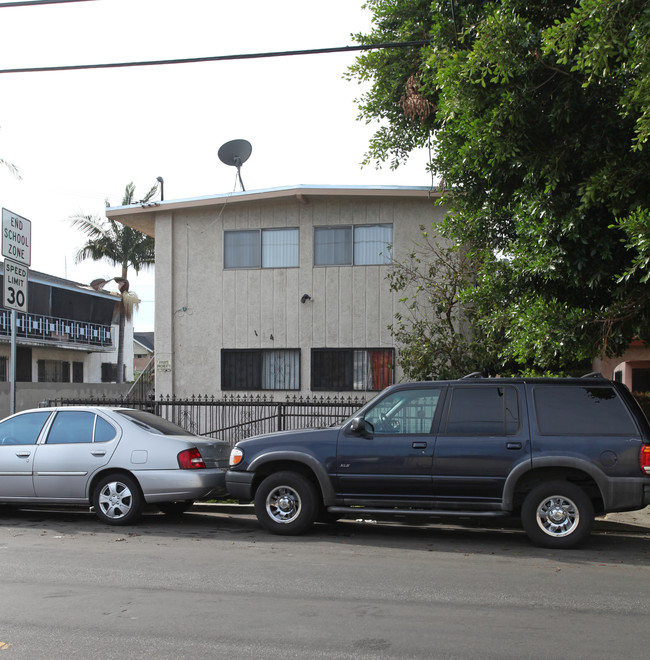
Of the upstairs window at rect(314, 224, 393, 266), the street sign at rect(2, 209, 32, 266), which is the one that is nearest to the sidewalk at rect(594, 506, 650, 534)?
the upstairs window at rect(314, 224, 393, 266)

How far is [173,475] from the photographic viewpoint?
959 cm

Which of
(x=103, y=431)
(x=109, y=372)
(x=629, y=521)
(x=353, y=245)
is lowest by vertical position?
(x=629, y=521)

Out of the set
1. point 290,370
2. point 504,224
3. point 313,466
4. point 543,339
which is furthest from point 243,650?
point 290,370

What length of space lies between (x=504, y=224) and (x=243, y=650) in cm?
802

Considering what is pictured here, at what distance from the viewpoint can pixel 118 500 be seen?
9727 mm

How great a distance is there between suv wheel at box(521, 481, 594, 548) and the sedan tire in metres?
4.66

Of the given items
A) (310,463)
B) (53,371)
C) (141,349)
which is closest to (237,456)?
(310,463)

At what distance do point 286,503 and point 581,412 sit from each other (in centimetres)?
348

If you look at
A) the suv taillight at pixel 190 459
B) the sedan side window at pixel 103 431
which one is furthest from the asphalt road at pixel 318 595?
the sedan side window at pixel 103 431

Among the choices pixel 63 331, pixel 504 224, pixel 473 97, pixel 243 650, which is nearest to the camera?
pixel 243 650

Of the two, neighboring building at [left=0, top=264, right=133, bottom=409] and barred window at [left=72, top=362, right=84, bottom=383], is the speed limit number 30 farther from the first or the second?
barred window at [left=72, top=362, right=84, bottom=383]

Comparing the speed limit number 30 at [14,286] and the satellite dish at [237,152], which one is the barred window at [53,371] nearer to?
the satellite dish at [237,152]

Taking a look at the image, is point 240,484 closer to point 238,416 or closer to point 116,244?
point 238,416

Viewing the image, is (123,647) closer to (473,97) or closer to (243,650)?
(243,650)
